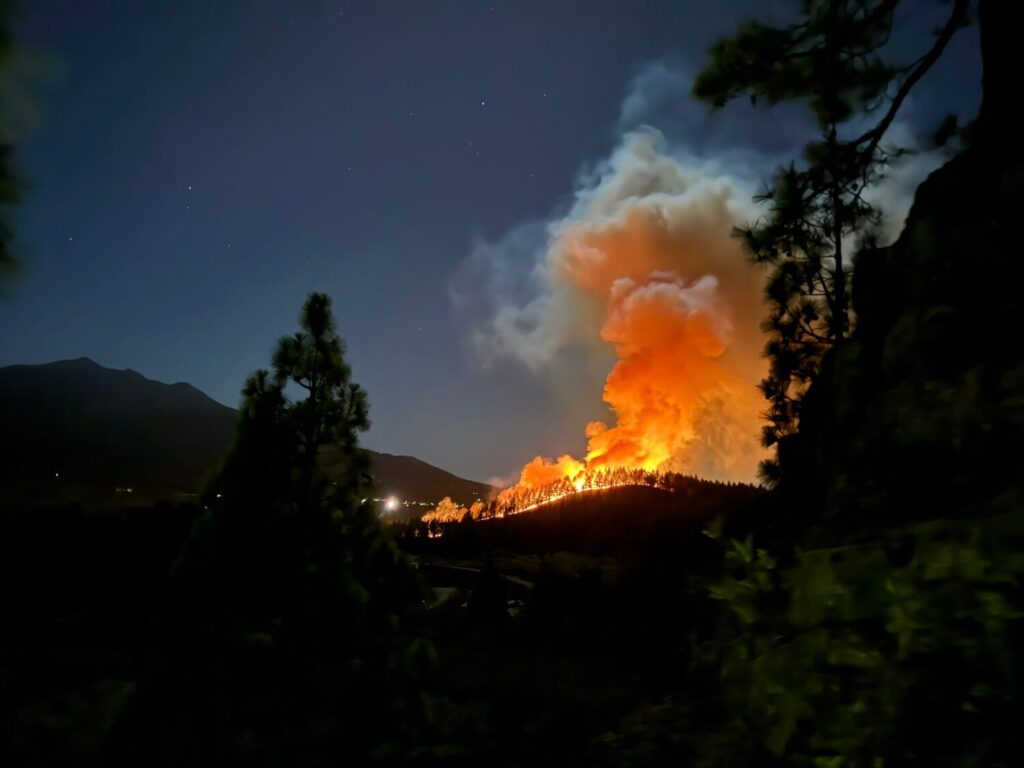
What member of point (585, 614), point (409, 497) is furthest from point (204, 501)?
point (409, 497)

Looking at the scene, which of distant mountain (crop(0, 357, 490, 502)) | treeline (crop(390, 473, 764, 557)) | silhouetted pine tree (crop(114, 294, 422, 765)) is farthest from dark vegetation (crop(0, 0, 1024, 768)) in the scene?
distant mountain (crop(0, 357, 490, 502))

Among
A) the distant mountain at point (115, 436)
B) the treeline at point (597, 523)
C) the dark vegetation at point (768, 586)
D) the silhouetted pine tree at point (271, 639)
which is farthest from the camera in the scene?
the distant mountain at point (115, 436)

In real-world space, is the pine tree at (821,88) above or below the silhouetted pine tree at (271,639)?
above

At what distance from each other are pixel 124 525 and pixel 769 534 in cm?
943

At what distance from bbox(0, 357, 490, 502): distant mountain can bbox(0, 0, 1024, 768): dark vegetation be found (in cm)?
2666

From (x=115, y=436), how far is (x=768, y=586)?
89.3 meters

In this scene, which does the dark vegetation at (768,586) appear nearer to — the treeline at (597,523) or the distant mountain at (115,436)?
the treeline at (597,523)

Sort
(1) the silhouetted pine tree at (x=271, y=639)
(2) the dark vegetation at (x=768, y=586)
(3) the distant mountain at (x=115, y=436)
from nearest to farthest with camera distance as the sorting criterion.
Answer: (2) the dark vegetation at (x=768, y=586)
(1) the silhouetted pine tree at (x=271, y=639)
(3) the distant mountain at (x=115, y=436)

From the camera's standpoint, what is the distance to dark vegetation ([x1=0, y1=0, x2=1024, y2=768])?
1.35 meters

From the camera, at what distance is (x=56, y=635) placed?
6.36 meters

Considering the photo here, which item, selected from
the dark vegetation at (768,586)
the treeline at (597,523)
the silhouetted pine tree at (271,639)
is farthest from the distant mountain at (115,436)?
the silhouetted pine tree at (271,639)

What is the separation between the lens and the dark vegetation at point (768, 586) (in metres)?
1.35

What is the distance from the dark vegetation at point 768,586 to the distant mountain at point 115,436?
26.7m

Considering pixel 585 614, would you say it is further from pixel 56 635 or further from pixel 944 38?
pixel 944 38
